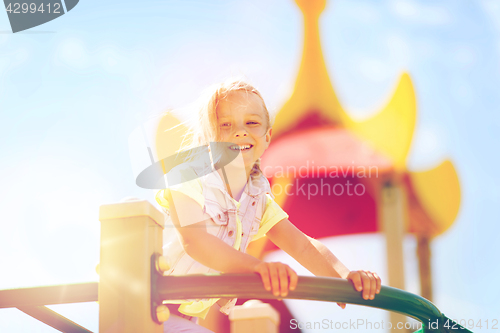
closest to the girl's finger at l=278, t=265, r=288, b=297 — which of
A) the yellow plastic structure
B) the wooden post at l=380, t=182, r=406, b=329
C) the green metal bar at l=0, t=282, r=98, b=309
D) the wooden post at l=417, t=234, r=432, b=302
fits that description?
the green metal bar at l=0, t=282, r=98, b=309

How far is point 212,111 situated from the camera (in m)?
1.38

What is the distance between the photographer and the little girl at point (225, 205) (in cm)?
103

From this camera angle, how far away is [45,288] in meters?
0.73

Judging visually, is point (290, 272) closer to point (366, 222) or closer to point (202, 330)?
point (202, 330)

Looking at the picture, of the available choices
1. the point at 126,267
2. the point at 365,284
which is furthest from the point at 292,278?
the point at 126,267

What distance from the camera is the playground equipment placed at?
65 centimetres

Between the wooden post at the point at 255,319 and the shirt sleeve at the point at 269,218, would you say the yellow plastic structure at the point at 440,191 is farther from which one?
the wooden post at the point at 255,319

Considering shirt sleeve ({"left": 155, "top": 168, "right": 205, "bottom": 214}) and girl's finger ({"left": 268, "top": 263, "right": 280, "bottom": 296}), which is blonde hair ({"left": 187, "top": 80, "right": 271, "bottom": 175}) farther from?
girl's finger ({"left": 268, "top": 263, "right": 280, "bottom": 296})

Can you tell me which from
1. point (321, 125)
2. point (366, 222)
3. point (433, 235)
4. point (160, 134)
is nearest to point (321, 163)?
point (321, 125)

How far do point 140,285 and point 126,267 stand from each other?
0.03 metres

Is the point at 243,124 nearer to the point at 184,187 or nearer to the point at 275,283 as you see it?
the point at 184,187

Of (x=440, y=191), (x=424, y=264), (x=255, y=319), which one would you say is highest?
(x=440, y=191)

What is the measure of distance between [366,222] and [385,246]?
323 millimetres

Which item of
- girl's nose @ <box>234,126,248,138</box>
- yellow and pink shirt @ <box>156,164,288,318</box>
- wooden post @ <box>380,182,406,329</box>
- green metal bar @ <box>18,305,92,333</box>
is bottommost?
green metal bar @ <box>18,305,92,333</box>
